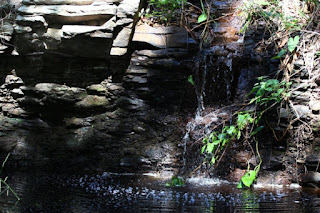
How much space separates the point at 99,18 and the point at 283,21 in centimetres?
228

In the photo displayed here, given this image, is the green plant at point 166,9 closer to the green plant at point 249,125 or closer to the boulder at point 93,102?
the boulder at point 93,102

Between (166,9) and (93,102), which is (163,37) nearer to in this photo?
(166,9)

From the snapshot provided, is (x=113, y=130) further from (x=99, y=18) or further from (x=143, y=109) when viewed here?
(x=99, y=18)

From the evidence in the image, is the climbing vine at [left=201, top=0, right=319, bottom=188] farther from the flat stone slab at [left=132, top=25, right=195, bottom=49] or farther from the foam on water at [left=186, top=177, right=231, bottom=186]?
the flat stone slab at [left=132, top=25, right=195, bottom=49]

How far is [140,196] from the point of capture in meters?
2.72

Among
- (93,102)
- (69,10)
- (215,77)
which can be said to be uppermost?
(69,10)

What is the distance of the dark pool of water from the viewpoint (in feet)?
7.81

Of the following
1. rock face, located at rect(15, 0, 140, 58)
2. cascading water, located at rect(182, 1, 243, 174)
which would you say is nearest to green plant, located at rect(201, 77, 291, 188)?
cascading water, located at rect(182, 1, 243, 174)

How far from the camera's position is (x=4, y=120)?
13.5 feet

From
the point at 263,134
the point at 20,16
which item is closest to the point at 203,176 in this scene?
the point at 263,134

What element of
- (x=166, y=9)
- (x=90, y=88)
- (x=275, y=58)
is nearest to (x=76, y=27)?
(x=90, y=88)

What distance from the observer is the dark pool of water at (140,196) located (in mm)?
2381

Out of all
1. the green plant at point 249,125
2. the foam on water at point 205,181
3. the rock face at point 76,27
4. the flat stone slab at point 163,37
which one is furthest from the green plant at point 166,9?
the foam on water at point 205,181

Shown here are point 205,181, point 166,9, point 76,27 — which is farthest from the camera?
point 166,9
